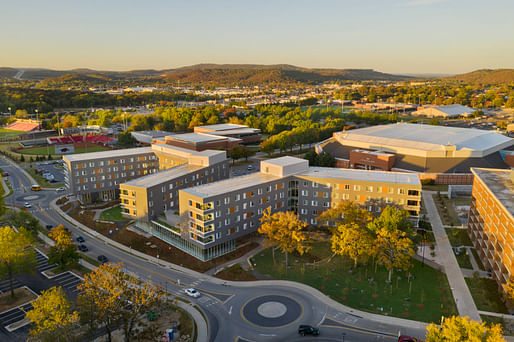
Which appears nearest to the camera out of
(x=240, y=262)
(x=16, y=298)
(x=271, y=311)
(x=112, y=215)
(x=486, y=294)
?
(x=271, y=311)

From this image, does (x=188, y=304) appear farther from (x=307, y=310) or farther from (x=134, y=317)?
(x=307, y=310)

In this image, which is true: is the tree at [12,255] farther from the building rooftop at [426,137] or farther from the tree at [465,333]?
the building rooftop at [426,137]

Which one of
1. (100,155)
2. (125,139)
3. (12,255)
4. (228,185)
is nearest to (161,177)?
(228,185)

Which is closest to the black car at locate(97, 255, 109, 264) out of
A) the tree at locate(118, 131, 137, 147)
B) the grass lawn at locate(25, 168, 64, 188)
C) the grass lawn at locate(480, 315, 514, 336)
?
the grass lawn at locate(25, 168, 64, 188)

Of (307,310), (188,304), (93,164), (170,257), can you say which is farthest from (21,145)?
(307,310)

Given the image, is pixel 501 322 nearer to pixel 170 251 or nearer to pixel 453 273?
pixel 453 273

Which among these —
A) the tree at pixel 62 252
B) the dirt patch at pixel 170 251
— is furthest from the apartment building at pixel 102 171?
the tree at pixel 62 252
